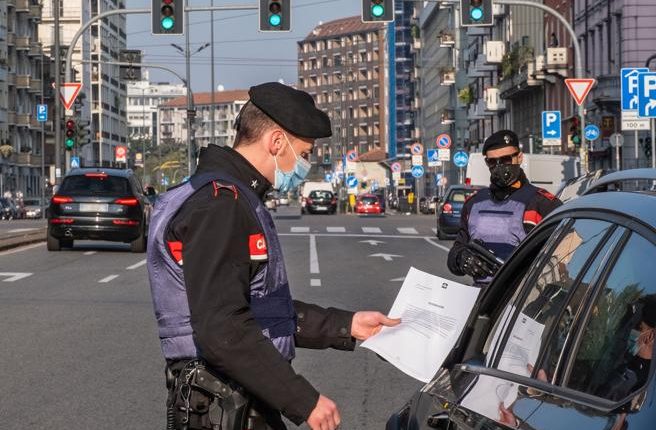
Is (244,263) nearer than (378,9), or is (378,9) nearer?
(244,263)

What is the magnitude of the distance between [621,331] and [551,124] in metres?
38.8

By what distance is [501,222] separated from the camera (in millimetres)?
8617

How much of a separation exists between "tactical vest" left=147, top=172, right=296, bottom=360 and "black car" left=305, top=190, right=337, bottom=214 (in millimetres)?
86218

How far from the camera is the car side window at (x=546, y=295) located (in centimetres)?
396

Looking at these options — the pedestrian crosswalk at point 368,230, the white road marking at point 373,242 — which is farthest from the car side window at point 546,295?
the pedestrian crosswalk at point 368,230

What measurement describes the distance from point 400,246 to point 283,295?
30.4 metres

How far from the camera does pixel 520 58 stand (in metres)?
78.4

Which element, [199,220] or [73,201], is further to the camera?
[73,201]

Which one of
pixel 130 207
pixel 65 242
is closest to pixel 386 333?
pixel 130 207

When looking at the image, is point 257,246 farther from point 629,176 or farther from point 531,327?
point 629,176

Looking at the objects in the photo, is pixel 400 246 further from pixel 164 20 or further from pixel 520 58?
pixel 520 58

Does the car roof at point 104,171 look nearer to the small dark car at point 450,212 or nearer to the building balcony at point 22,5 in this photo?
the small dark car at point 450,212

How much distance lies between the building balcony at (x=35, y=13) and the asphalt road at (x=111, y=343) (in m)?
84.9

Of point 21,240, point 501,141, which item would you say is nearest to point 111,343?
point 501,141
